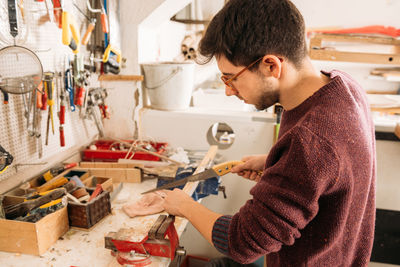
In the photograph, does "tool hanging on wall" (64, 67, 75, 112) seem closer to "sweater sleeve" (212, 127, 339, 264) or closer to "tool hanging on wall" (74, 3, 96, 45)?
"tool hanging on wall" (74, 3, 96, 45)

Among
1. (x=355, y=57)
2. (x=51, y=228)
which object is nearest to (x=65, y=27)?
(x=51, y=228)

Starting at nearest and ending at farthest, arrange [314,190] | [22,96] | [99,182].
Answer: [314,190] < [22,96] < [99,182]

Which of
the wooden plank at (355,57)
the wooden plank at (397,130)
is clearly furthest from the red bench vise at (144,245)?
the wooden plank at (397,130)

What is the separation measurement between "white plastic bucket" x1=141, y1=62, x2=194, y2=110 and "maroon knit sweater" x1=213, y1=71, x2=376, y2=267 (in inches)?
47.8

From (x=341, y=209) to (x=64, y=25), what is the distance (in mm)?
1383

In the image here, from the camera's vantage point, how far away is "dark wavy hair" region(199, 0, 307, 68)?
79 cm

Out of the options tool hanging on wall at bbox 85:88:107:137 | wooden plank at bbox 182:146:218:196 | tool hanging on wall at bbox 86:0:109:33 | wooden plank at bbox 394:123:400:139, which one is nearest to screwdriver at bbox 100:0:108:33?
tool hanging on wall at bbox 86:0:109:33

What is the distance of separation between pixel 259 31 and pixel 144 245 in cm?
77

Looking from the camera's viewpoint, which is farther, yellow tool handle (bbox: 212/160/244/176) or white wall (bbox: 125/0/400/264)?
white wall (bbox: 125/0/400/264)

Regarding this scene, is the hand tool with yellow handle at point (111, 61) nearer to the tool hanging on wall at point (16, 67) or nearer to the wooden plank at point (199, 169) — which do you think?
the tool hanging on wall at point (16, 67)

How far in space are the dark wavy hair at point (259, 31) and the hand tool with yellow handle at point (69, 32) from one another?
3.00 ft

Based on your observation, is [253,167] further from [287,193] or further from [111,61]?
[111,61]

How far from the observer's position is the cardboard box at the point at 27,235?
1064 millimetres

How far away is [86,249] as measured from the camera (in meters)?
1.13
